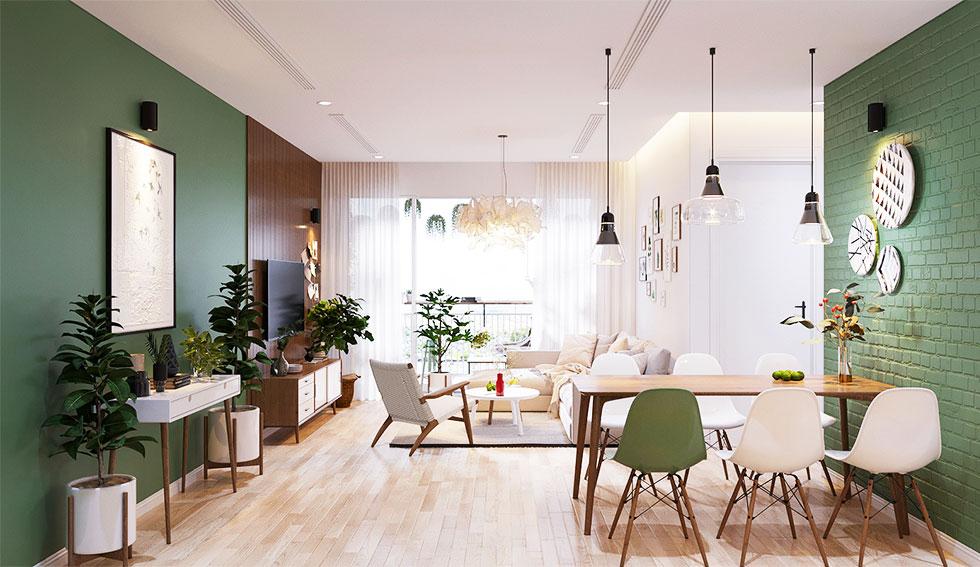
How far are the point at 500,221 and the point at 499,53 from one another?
3.45 m

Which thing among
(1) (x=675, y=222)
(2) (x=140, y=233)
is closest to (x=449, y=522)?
(2) (x=140, y=233)

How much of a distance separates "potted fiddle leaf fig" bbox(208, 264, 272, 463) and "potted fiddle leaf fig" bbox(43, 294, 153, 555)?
4.14 ft

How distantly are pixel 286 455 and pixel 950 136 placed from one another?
5.00 metres

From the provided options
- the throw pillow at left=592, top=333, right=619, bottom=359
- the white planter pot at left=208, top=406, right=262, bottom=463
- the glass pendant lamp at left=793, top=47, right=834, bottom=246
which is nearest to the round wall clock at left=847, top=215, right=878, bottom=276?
the glass pendant lamp at left=793, top=47, right=834, bottom=246

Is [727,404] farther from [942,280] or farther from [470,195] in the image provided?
[470,195]

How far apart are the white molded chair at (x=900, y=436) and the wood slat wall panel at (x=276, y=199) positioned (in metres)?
4.75

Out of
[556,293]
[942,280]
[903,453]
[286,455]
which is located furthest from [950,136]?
[556,293]

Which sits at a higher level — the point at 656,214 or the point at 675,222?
the point at 656,214

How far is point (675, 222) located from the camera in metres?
6.95

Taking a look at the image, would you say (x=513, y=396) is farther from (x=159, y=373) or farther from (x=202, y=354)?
(x=159, y=373)

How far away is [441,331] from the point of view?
8578 mm

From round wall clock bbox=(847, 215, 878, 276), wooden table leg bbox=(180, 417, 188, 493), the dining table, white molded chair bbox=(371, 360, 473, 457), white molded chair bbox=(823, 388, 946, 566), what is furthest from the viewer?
white molded chair bbox=(371, 360, 473, 457)

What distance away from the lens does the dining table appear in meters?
4.16

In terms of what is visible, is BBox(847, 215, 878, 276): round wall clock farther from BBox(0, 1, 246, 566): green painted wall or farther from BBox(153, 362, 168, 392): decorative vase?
BBox(0, 1, 246, 566): green painted wall
